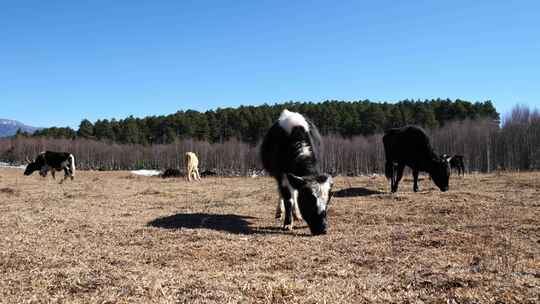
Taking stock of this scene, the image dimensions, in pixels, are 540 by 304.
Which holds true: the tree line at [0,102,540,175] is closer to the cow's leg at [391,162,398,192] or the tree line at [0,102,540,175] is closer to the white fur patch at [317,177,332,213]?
the cow's leg at [391,162,398,192]

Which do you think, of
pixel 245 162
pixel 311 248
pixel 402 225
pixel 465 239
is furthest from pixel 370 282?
pixel 245 162

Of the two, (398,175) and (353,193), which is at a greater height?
(398,175)

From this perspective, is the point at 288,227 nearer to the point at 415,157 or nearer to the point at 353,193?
the point at 353,193

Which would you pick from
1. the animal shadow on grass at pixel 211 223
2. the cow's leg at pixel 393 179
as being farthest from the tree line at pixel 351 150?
the animal shadow on grass at pixel 211 223

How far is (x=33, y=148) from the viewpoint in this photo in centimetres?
11044

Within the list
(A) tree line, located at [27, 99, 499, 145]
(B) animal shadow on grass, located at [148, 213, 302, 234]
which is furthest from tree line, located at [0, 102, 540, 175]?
(B) animal shadow on grass, located at [148, 213, 302, 234]

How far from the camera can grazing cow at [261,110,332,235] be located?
32.4 feet

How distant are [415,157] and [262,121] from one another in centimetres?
8893

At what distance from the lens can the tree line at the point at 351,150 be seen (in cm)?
7012

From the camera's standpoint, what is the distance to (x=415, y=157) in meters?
19.0

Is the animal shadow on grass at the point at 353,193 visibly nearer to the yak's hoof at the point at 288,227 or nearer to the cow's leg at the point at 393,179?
the cow's leg at the point at 393,179

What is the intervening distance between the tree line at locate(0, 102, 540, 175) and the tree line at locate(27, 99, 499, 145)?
127 inches

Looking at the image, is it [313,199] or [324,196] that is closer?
[313,199]

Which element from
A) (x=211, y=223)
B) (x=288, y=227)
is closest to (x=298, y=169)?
(x=288, y=227)
